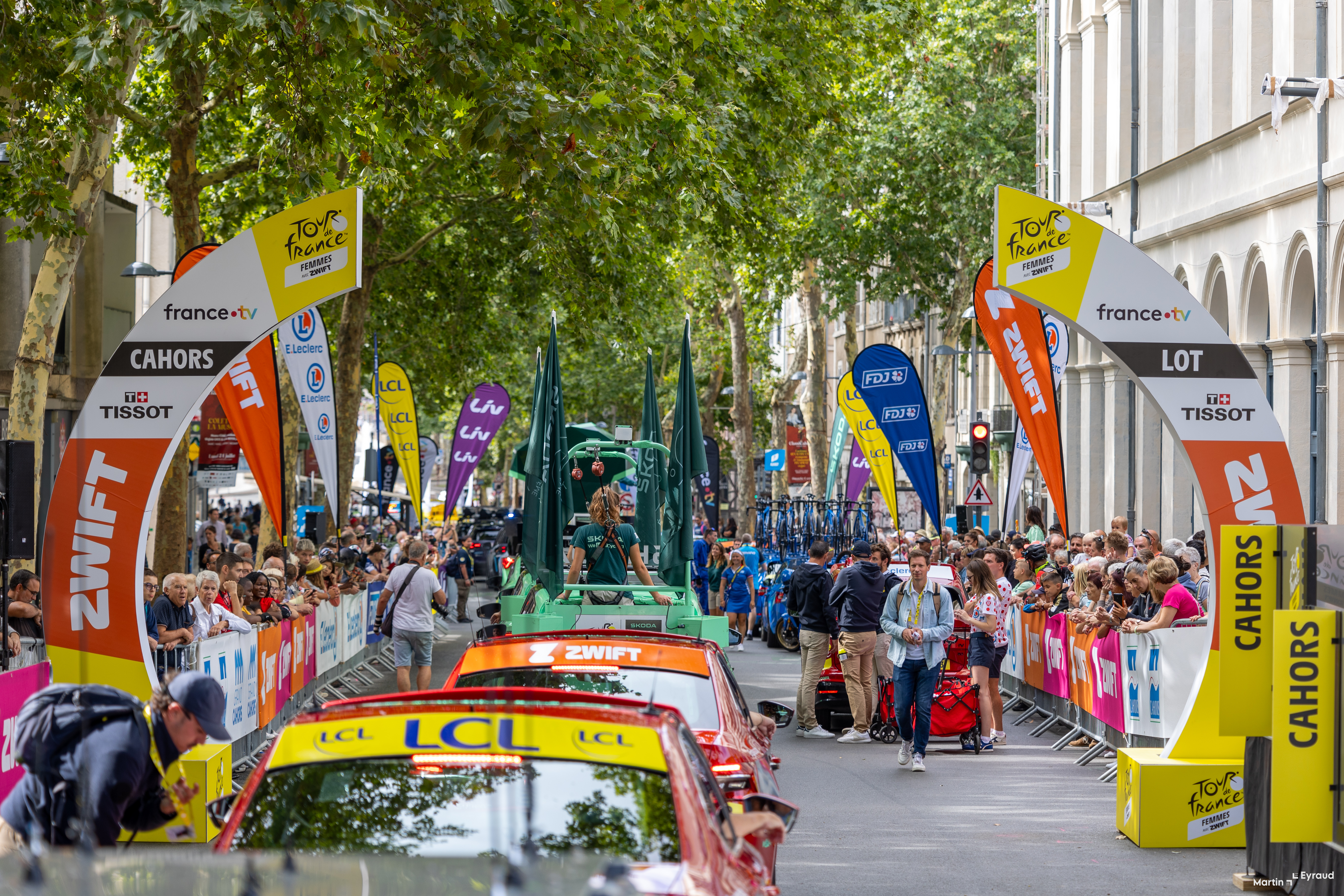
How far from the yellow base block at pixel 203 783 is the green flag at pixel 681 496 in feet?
20.2

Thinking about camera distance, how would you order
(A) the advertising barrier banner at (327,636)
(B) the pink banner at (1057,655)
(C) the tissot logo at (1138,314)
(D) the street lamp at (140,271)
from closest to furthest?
(C) the tissot logo at (1138,314) → (B) the pink banner at (1057,655) → (A) the advertising barrier banner at (327,636) → (D) the street lamp at (140,271)

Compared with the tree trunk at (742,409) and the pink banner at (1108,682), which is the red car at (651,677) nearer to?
the pink banner at (1108,682)

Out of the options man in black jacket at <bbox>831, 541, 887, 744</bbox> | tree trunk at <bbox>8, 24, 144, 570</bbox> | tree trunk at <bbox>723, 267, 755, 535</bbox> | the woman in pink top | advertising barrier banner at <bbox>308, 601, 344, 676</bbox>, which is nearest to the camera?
the woman in pink top

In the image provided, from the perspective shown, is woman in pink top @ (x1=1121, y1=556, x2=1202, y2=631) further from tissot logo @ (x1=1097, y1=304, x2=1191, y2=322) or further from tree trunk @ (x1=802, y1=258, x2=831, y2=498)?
tree trunk @ (x1=802, y1=258, x2=831, y2=498)

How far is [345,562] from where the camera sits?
22594mm

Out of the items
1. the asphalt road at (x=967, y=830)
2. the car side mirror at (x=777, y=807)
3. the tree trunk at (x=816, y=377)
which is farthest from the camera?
the tree trunk at (x=816, y=377)

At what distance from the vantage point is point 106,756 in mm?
4367

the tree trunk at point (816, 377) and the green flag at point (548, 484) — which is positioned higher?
the tree trunk at point (816, 377)

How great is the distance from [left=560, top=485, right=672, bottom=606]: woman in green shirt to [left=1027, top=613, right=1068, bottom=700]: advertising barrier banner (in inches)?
152

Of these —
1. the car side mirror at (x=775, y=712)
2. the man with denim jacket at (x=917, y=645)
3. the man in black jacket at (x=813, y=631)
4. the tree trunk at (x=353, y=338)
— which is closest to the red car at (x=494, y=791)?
the car side mirror at (x=775, y=712)

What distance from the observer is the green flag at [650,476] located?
17.3 m

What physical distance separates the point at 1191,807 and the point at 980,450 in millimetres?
20316

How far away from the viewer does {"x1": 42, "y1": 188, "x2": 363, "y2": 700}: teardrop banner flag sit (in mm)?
9211

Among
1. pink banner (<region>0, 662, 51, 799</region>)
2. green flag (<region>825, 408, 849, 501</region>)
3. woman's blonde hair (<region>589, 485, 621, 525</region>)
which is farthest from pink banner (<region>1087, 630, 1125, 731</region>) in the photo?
green flag (<region>825, 408, 849, 501</region>)
